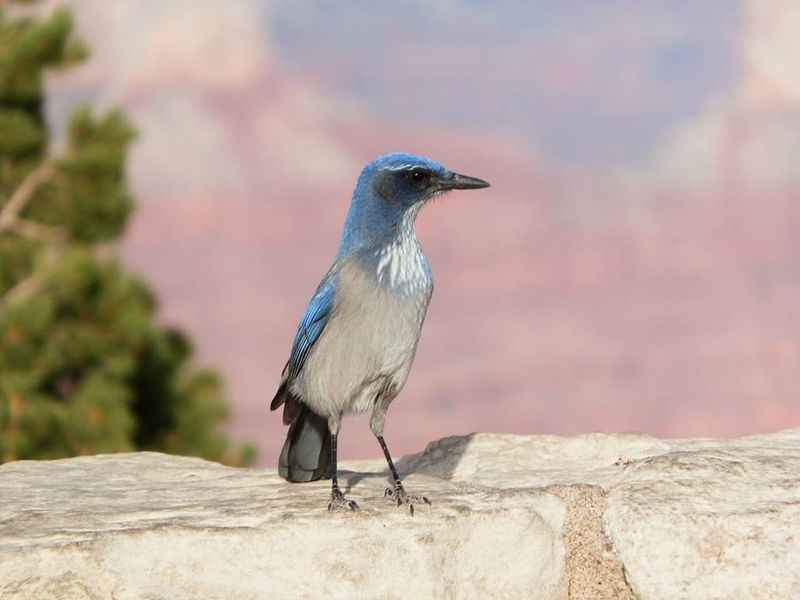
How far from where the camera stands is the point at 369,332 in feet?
15.2

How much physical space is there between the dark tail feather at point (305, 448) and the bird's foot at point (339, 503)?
0.65 meters

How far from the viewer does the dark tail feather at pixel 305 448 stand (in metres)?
4.88

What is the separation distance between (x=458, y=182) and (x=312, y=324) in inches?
33.6

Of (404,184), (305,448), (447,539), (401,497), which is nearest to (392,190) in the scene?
(404,184)

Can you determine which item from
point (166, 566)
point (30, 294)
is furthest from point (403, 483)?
point (30, 294)

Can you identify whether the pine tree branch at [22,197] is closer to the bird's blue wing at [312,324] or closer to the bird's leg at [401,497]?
the bird's blue wing at [312,324]

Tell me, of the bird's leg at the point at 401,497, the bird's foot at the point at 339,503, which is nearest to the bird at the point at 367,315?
the bird's leg at the point at 401,497

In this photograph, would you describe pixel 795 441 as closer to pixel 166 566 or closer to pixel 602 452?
pixel 602 452

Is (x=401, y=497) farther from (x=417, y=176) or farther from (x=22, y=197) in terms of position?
(x=22, y=197)

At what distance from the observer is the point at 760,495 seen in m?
4.08

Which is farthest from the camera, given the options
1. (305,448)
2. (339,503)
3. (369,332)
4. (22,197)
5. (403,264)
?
(22,197)

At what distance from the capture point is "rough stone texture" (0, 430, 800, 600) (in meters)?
3.64

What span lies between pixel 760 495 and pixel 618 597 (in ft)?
2.06

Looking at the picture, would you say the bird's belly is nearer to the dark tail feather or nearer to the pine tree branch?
the dark tail feather
